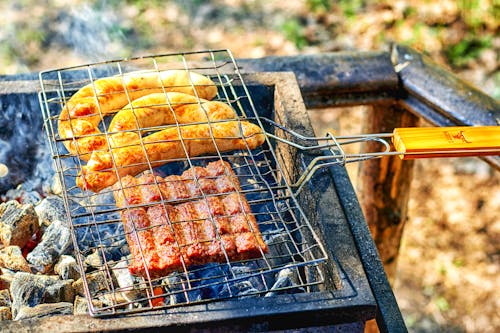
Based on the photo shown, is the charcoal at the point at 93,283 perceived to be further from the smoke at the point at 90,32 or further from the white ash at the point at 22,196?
the smoke at the point at 90,32

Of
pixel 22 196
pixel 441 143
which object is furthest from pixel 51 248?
pixel 441 143

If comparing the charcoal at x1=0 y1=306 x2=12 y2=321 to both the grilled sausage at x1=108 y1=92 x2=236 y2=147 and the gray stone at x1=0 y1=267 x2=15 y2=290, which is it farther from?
the grilled sausage at x1=108 y1=92 x2=236 y2=147

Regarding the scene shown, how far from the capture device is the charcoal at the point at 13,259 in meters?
Result: 2.86

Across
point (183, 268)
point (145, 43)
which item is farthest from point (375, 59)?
point (145, 43)

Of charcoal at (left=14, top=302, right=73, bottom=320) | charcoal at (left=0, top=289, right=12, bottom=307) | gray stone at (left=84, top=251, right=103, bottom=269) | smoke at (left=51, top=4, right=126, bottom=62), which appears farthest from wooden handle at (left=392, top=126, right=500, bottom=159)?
smoke at (left=51, top=4, right=126, bottom=62)

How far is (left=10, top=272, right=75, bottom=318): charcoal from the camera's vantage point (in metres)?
2.56

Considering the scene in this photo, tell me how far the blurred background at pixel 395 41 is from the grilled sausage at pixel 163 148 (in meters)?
2.89

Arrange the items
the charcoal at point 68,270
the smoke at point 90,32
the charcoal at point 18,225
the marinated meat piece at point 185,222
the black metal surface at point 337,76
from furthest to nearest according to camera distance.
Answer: the smoke at point 90,32 < the black metal surface at point 337,76 < the charcoal at point 18,225 < the charcoal at point 68,270 < the marinated meat piece at point 185,222

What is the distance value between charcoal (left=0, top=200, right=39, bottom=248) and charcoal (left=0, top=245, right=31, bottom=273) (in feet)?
0.24

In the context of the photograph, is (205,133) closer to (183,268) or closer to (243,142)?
(243,142)

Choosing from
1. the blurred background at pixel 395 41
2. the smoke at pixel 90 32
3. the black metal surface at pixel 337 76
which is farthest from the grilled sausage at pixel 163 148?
the smoke at pixel 90 32

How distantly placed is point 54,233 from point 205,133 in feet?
3.15

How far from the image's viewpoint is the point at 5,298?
2.68m

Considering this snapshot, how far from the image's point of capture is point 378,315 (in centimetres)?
253
